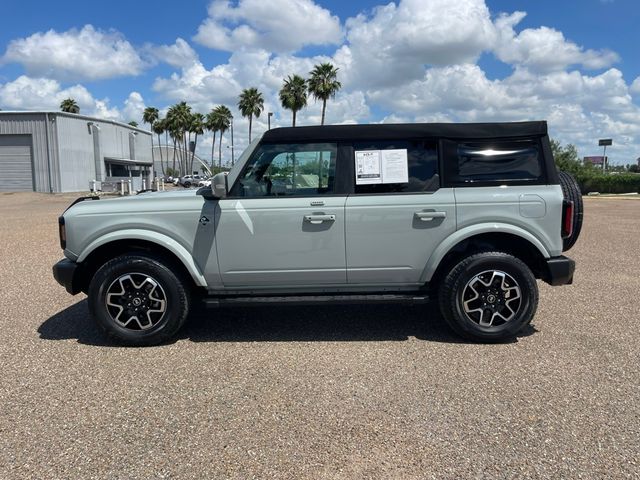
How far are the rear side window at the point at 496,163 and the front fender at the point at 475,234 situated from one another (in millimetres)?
398

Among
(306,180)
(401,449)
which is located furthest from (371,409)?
(306,180)

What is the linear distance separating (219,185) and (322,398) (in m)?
1.96

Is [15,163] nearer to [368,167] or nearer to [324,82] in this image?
[324,82]

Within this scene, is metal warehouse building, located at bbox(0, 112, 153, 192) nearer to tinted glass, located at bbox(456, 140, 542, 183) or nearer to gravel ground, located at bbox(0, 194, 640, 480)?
gravel ground, located at bbox(0, 194, 640, 480)

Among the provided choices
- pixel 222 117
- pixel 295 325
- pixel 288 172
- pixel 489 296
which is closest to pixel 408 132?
pixel 288 172

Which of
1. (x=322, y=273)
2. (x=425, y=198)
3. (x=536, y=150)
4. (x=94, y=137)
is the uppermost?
(x=94, y=137)

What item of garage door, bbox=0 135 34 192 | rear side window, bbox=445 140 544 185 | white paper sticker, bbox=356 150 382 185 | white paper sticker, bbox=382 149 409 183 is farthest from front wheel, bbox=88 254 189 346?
garage door, bbox=0 135 34 192

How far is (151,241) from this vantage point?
4.22m

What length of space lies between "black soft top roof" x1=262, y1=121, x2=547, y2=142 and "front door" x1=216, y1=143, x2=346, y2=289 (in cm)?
9

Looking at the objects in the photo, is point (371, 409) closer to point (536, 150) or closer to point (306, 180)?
point (306, 180)

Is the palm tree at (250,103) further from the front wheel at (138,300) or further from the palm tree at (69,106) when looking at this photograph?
the front wheel at (138,300)

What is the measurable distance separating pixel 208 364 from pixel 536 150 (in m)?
3.32

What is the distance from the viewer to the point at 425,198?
4230mm

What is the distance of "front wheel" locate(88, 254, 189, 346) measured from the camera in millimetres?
4223
